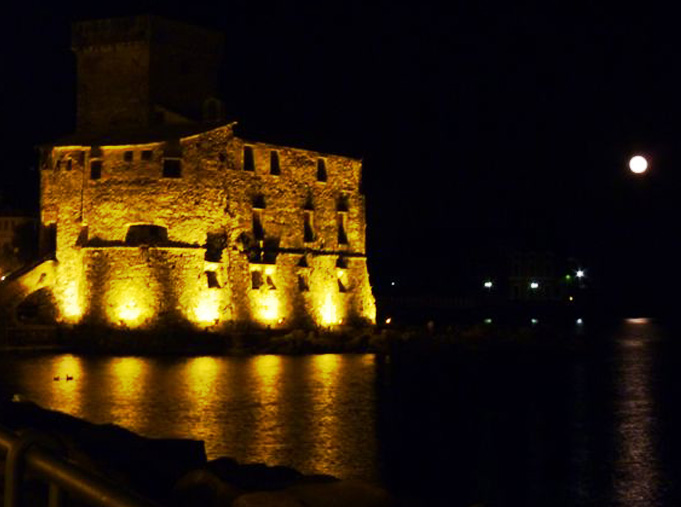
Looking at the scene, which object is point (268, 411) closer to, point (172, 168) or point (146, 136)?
point (172, 168)

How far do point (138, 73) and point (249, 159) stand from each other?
649 cm

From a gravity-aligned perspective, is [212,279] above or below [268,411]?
above

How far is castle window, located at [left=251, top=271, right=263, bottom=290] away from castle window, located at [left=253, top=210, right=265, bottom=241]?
1.63 m

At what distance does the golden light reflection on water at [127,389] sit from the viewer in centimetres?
2258

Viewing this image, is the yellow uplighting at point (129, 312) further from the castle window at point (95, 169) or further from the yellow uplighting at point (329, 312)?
the yellow uplighting at point (329, 312)

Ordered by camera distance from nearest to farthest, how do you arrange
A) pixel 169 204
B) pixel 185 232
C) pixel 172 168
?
pixel 169 204, pixel 172 168, pixel 185 232

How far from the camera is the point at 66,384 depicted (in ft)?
97.2

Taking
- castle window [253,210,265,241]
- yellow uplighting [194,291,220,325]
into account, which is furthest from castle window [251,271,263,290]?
yellow uplighting [194,291,220,325]

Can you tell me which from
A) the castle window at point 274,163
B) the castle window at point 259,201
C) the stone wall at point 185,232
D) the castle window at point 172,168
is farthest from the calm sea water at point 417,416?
the castle window at point 274,163

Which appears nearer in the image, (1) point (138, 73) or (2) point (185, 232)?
(2) point (185, 232)

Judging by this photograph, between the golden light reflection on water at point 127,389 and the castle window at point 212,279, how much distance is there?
7283 millimetres

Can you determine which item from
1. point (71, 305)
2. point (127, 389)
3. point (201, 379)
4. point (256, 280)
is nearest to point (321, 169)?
point (256, 280)

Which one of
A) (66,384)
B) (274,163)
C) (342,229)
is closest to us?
(66,384)

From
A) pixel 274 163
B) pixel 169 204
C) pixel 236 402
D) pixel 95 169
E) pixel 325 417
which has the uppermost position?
pixel 274 163
